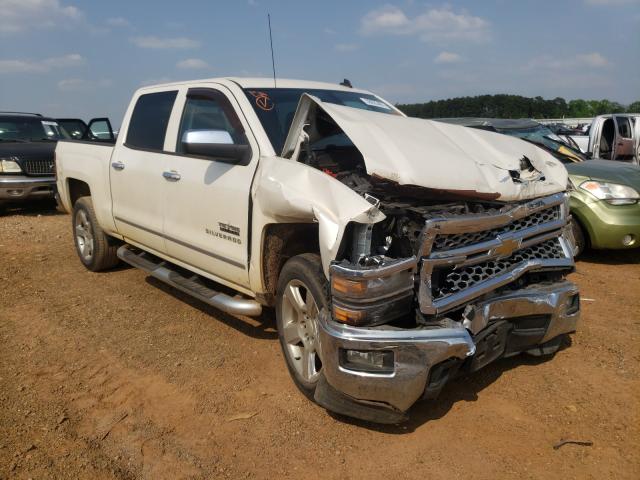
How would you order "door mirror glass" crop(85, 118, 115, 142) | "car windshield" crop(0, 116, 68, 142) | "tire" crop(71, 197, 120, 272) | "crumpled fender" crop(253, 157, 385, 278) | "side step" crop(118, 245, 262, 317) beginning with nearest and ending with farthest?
A: "crumpled fender" crop(253, 157, 385, 278)
"side step" crop(118, 245, 262, 317)
"tire" crop(71, 197, 120, 272)
"door mirror glass" crop(85, 118, 115, 142)
"car windshield" crop(0, 116, 68, 142)

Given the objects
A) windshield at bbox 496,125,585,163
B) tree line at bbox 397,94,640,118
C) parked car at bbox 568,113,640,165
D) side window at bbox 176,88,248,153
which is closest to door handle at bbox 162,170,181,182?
side window at bbox 176,88,248,153

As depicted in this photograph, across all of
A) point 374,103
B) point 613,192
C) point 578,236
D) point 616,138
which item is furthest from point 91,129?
point 616,138

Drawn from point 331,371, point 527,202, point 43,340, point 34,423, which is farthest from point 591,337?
point 43,340

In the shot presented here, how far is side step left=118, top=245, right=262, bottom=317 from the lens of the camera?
3.75 metres

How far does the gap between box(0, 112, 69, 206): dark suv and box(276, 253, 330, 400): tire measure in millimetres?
8620

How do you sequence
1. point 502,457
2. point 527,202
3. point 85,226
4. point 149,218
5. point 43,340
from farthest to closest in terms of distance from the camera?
point 85,226 < point 149,218 < point 43,340 < point 527,202 < point 502,457

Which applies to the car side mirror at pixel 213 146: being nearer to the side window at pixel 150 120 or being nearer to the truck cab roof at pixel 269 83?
the truck cab roof at pixel 269 83

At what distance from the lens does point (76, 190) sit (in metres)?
6.50

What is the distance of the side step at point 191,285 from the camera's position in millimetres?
3748

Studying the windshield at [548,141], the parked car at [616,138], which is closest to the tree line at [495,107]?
the parked car at [616,138]

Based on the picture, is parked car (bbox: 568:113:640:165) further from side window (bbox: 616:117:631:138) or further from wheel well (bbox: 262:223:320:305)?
wheel well (bbox: 262:223:320:305)

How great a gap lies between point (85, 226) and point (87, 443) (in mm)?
3717

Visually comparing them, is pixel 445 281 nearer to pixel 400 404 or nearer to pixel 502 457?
pixel 400 404

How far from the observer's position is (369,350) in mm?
2715
